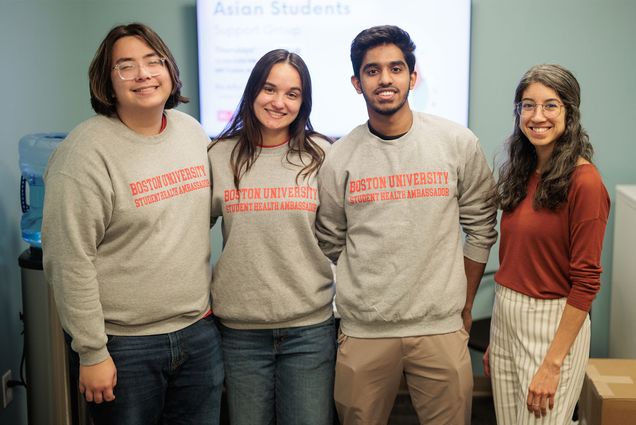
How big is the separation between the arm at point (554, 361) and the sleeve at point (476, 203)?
344 millimetres

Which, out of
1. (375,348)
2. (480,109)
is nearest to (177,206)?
(375,348)

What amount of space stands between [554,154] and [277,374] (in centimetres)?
92

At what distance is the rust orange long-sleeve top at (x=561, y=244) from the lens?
61.6 inches

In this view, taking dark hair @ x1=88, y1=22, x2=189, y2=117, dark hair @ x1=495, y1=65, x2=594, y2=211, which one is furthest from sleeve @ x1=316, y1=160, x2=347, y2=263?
dark hair @ x1=88, y1=22, x2=189, y2=117

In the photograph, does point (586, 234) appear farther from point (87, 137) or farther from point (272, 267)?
point (87, 137)

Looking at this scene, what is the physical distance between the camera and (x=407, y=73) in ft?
5.85

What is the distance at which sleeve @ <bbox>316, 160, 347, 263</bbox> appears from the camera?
71.7 inches

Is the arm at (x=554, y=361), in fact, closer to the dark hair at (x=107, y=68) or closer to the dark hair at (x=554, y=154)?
the dark hair at (x=554, y=154)

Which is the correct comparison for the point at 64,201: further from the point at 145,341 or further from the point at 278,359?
the point at 278,359

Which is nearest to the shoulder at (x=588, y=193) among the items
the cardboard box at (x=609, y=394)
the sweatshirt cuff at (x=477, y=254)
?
the sweatshirt cuff at (x=477, y=254)

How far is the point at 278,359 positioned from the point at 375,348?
0.26m

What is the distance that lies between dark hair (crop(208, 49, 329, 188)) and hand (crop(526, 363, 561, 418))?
78cm

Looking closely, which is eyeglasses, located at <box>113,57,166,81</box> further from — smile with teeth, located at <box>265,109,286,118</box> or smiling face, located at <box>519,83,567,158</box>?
smiling face, located at <box>519,83,567,158</box>

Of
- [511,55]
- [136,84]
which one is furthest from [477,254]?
[511,55]
